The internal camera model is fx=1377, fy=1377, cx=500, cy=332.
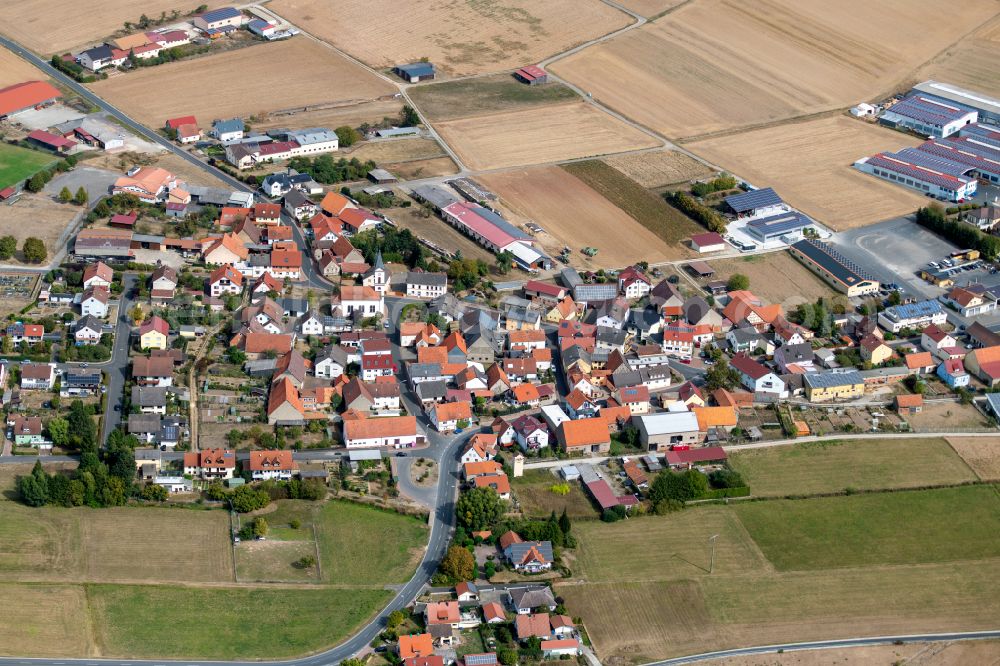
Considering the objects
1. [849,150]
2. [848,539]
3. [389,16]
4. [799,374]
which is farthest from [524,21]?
[848,539]

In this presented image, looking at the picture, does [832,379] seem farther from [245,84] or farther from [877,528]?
[245,84]

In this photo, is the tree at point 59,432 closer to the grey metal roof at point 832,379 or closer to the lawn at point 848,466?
the lawn at point 848,466

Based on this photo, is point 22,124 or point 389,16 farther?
point 389,16

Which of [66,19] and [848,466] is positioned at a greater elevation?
[848,466]

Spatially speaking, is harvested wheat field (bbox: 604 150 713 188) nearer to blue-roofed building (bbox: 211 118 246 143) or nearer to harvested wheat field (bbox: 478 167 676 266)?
harvested wheat field (bbox: 478 167 676 266)

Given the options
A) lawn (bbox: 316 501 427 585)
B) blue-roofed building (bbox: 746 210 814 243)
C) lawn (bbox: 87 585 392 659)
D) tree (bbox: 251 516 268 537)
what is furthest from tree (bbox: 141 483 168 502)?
blue-roofed building (bbox: 746 210 814 243)

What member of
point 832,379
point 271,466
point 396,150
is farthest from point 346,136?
point 832,379

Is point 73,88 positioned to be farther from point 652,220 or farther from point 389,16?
point 652,220
